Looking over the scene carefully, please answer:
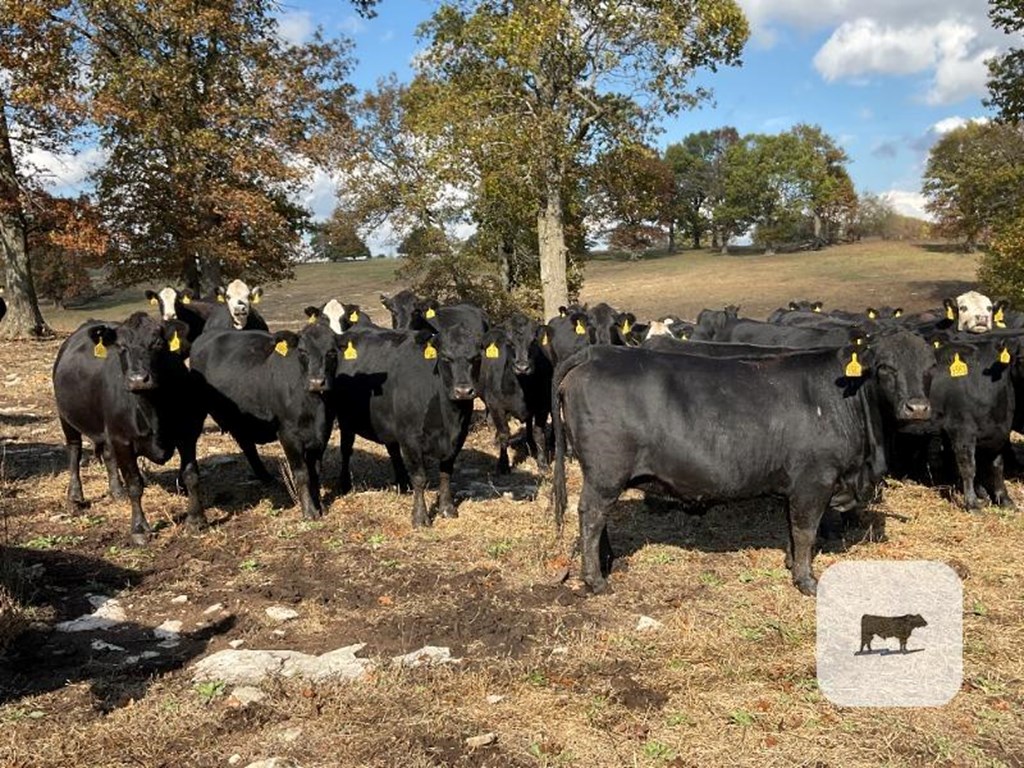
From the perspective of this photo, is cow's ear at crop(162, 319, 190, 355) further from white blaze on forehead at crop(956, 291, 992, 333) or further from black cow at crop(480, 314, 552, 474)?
white blaze on forehead at crop(956, 291, 992, 333)

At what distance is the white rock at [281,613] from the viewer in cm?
602

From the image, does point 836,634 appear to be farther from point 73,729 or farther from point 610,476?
point 73,729

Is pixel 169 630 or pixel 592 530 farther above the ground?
pixel 592 530

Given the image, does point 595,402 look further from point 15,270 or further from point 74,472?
point 15,270

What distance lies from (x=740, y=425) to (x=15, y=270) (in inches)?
1008

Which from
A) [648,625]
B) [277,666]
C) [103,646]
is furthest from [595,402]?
[103,646]

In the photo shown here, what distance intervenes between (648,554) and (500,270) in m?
24.4

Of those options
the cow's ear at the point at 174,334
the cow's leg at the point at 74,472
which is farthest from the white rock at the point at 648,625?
the cow's leg at the point at 74,472

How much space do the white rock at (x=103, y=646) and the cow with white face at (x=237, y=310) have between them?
8050mm

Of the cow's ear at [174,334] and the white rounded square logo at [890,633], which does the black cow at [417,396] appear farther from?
the white rounded square logo at [890,633]

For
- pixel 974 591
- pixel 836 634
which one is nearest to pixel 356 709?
pixel 836 634

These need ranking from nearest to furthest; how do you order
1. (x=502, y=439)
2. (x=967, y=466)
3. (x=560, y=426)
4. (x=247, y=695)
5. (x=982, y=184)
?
1. (x=247, y=695)
2. (x=560, y=426)
3. (x=967, y=466)
4. (x=502, y=439)
5. (x=982, y=184)

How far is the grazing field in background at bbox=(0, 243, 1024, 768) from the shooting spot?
14.1 ft

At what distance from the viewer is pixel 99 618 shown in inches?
238
